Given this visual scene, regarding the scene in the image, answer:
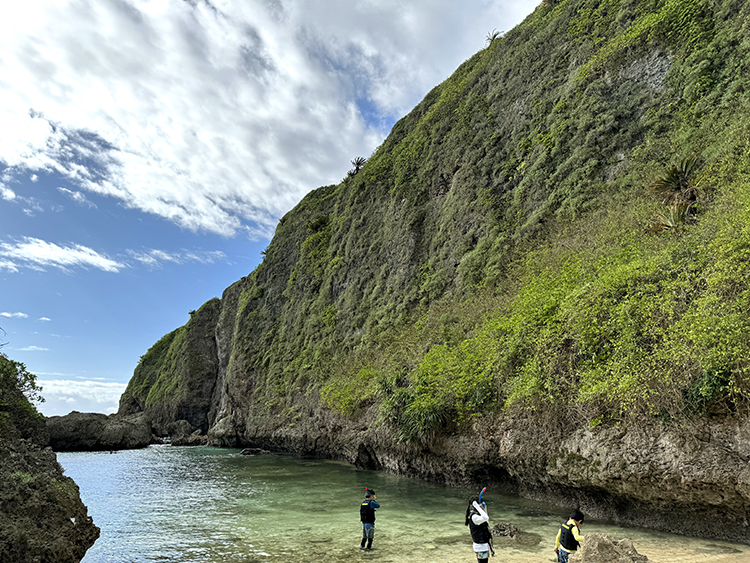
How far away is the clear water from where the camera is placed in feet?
27.0

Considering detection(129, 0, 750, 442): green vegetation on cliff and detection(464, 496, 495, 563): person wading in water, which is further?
detection(129, 0, 750, 442): green vegetation on cliff

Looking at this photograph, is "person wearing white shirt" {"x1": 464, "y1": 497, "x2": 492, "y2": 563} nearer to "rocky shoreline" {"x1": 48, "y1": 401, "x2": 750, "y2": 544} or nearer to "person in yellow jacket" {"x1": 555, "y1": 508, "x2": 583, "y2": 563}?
"person in yellow jacket" {"x1": 555, "y1": 508, "x2": 583, "y2": 563}

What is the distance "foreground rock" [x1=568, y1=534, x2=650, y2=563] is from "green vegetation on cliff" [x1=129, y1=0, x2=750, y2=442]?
321 cm

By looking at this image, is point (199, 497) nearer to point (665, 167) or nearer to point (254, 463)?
point (254, 463)

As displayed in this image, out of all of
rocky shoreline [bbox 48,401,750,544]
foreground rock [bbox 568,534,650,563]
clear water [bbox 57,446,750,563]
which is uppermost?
rocky shoreline [bbox 48,401,750,544]

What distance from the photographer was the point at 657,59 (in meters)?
17.5

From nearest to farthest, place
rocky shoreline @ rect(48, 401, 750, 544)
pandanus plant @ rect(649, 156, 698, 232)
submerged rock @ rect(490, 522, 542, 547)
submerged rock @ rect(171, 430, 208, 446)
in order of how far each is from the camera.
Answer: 1. rocky shoreline @ rect(48, 401, 750, 544)
2. submerged rock @ rect(490, 522, 542, 547)
3. pandanus plant @ rect(649, 156, 698, 232)
4. submerged rock @ rect(171, 430, 208, 446)

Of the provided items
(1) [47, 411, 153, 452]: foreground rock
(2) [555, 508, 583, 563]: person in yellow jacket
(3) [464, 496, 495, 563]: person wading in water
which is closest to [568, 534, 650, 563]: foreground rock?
(2) [555, 508, 583, 563]: person in yellow jacket

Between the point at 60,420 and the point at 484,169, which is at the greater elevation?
the point at 484,169

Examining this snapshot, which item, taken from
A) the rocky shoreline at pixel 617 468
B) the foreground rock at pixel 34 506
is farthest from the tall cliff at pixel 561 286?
the foreground rock at pixel 34 506

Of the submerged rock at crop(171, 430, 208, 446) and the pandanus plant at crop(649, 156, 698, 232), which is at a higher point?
the pandanus plant at crop(649, 156, 698, 232)

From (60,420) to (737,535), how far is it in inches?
2084

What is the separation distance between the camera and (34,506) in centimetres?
660

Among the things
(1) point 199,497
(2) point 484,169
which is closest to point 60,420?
(1) point 199,497
